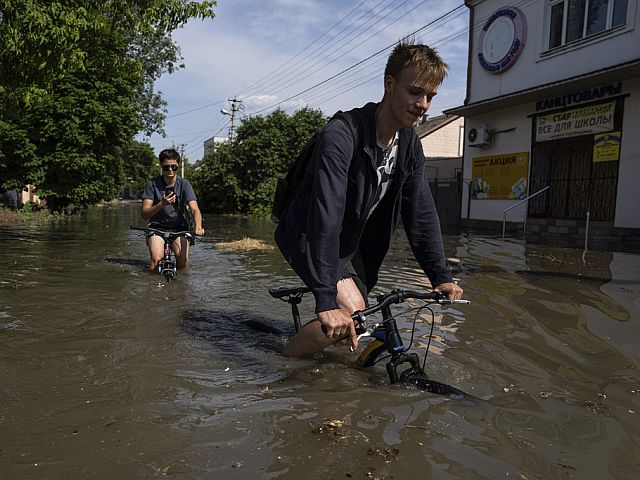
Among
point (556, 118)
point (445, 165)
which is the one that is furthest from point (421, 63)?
point (445, 165)

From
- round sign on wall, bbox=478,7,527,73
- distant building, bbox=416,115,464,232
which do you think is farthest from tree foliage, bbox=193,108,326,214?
round sign on wall, bbox=478,7,527,73

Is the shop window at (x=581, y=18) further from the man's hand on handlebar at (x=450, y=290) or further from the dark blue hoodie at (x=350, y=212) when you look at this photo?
the man's hand on handlebar at (x=450, y=290)

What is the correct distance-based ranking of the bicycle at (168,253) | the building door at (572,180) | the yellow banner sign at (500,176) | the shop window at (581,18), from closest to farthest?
the bicycle at (168,253)
the shop window at (581,18)
the building door at (572,180)
the yellow banner sign at (500,176)

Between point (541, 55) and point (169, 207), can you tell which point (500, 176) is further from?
point (169, 207)

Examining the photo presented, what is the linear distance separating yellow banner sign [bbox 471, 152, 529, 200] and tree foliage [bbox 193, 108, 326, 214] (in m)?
14.9

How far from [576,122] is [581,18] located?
9.49 ft

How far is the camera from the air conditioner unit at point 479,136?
1839 cm

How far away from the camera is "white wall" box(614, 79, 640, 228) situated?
13.6 metres

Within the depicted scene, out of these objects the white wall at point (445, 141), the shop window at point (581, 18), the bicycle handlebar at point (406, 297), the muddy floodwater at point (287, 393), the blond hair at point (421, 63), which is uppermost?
the shop window at point (581, 18)

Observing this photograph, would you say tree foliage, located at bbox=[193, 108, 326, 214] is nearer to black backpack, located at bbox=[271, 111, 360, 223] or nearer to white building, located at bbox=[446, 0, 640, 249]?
white building, located at bbox=[446, 0, 640, 249]

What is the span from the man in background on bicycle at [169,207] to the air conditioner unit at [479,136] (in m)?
13.7

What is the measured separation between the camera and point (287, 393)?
298 centimetres

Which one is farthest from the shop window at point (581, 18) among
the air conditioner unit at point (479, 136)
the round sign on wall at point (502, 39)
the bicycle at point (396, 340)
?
the bicycle at point (396, 340)

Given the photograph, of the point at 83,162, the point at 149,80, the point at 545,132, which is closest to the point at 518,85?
the point at 545,132
